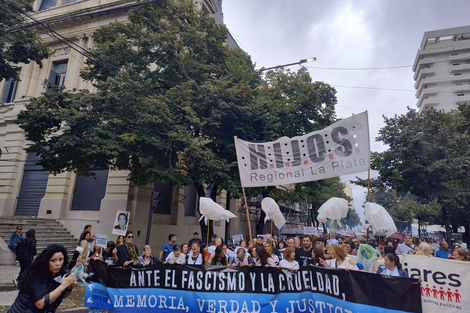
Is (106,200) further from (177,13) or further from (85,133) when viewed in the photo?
(177,13)

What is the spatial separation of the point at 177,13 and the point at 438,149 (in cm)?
1741

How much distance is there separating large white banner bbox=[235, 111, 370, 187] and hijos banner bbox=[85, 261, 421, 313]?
8.19 ft

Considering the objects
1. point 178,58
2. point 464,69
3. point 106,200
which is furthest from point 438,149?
point 464,69

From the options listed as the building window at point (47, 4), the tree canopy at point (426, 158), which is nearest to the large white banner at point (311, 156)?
the tree canopy at point (426, 158)

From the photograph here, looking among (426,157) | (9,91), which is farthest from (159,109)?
(9,91)

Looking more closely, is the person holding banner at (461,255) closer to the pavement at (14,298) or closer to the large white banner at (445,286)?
the large white banner at (445,286)

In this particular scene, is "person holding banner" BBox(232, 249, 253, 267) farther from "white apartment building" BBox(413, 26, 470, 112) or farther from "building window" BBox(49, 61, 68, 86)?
"white apartment building" BBox(413, 26, 470, 112)

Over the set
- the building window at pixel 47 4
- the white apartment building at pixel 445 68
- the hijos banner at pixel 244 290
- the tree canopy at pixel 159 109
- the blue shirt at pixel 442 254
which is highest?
the white apartment building at pixel 445 68

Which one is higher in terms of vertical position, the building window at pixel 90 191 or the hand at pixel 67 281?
the building window at pixel 90 191

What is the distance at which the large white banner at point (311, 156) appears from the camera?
714 cm

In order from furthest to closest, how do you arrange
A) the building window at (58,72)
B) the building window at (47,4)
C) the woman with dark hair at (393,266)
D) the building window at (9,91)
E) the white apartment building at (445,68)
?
the white apartment building at (445,68), the building window at (47,4), the building window at (9,91), the building window at (58,72), the woman with dark hair at (393,266)

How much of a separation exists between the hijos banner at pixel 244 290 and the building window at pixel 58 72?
2074 centimetres

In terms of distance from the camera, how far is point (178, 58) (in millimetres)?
15258

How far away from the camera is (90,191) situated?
1923cm
